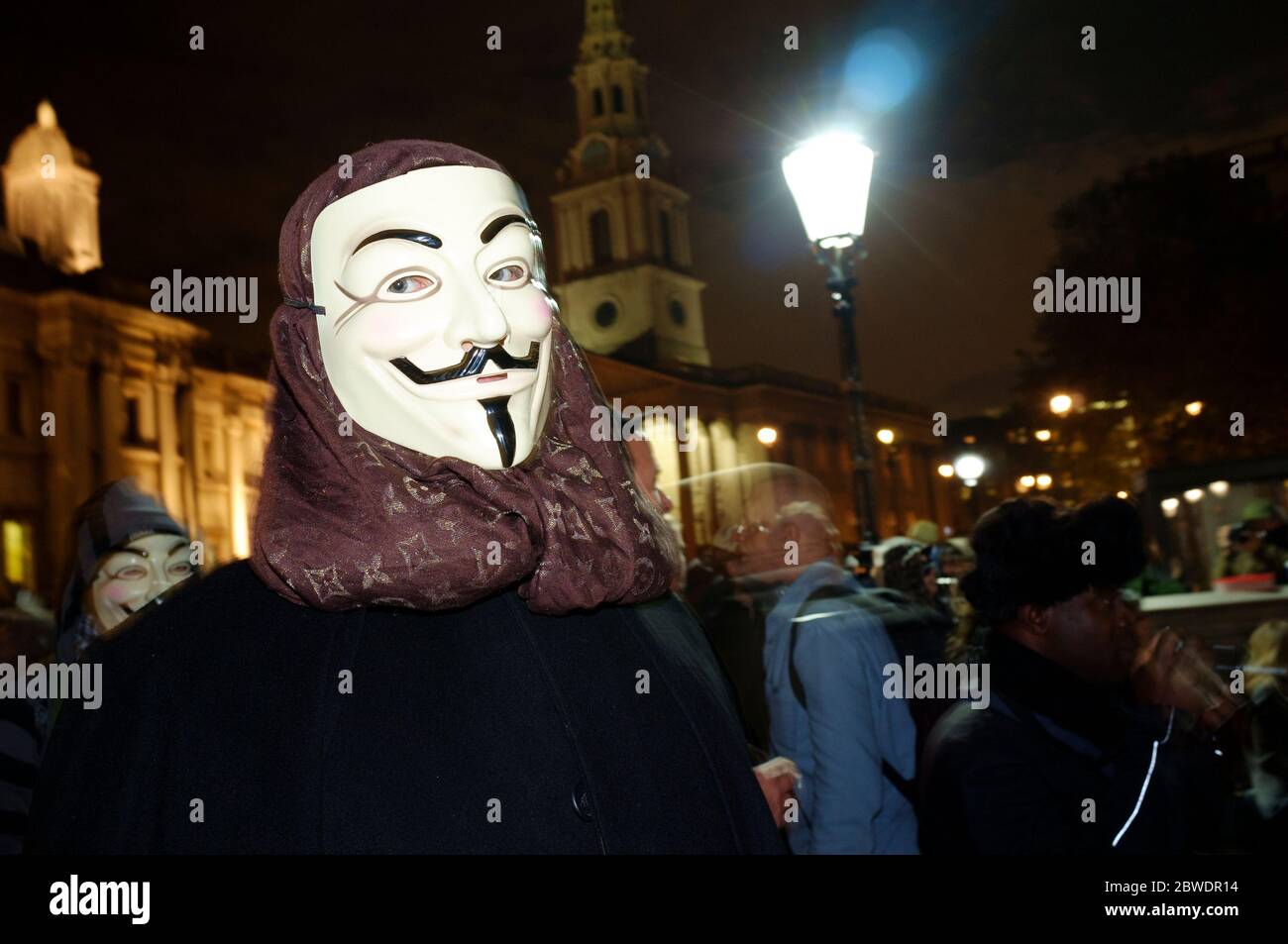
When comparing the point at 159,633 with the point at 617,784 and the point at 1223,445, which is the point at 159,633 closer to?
the point at 617,784

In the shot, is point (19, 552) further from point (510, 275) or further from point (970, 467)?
point (510, 275)

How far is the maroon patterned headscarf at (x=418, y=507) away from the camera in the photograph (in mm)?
1950

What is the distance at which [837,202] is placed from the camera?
20.7ft

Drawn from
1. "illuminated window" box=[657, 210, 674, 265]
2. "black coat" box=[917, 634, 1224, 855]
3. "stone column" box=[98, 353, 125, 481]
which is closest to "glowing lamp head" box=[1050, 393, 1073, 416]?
"black coat" box=[917, 634, 1224, 855]

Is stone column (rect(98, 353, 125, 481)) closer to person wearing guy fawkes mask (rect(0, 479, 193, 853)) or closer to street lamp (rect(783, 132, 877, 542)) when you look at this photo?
street lamp (rect(783, 132, 877, 542))

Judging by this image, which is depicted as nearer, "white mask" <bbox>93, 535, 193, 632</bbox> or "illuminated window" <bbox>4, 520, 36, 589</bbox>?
"white mask" <bbox>93, 535, 193, 632</bbox>

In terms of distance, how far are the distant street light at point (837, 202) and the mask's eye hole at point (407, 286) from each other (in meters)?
4.41

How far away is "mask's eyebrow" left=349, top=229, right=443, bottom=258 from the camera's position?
2205 mm

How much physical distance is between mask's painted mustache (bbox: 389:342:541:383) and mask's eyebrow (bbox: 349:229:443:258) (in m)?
0.22

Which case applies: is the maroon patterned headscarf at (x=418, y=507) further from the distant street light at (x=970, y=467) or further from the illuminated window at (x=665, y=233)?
the illuminated window at (x=665, y=233)

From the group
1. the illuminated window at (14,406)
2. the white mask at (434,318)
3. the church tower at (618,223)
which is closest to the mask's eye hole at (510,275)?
the white mask at (434,318)
